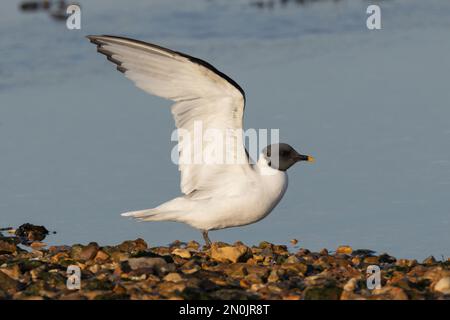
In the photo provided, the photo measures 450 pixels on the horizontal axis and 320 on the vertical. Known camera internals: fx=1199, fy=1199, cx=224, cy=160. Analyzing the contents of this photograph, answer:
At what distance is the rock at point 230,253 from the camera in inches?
313

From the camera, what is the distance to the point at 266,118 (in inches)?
446

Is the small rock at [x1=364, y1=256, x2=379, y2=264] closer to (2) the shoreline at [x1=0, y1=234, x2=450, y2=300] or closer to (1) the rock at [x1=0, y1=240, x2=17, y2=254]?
(2) the shoreline at [x1=0, y1=234, x2=450, y2=300]

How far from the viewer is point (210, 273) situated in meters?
7.48

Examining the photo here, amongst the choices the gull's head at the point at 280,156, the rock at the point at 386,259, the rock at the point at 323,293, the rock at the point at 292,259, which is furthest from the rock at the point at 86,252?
the rock at the point at 386,259

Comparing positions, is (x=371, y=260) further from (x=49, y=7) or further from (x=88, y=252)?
(x=49, y=7)

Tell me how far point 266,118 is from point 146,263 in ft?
13.0

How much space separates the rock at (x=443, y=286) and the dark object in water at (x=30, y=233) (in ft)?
10.8

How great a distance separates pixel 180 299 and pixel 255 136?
371cm

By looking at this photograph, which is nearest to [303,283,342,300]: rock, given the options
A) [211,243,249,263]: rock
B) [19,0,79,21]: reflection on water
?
[211,243,249,263]: rock

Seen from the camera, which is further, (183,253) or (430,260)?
(183,253)

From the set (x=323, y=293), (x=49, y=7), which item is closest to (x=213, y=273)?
(x=323, y=293)

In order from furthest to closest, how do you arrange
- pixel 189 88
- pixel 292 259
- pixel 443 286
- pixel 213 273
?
pixel 189 88, pixel 292 259, pixel 213 273, pixel 443 286

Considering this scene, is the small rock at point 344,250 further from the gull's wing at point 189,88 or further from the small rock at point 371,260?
the gull's wing at point 189,88

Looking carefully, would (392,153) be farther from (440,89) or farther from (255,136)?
(440,89)
